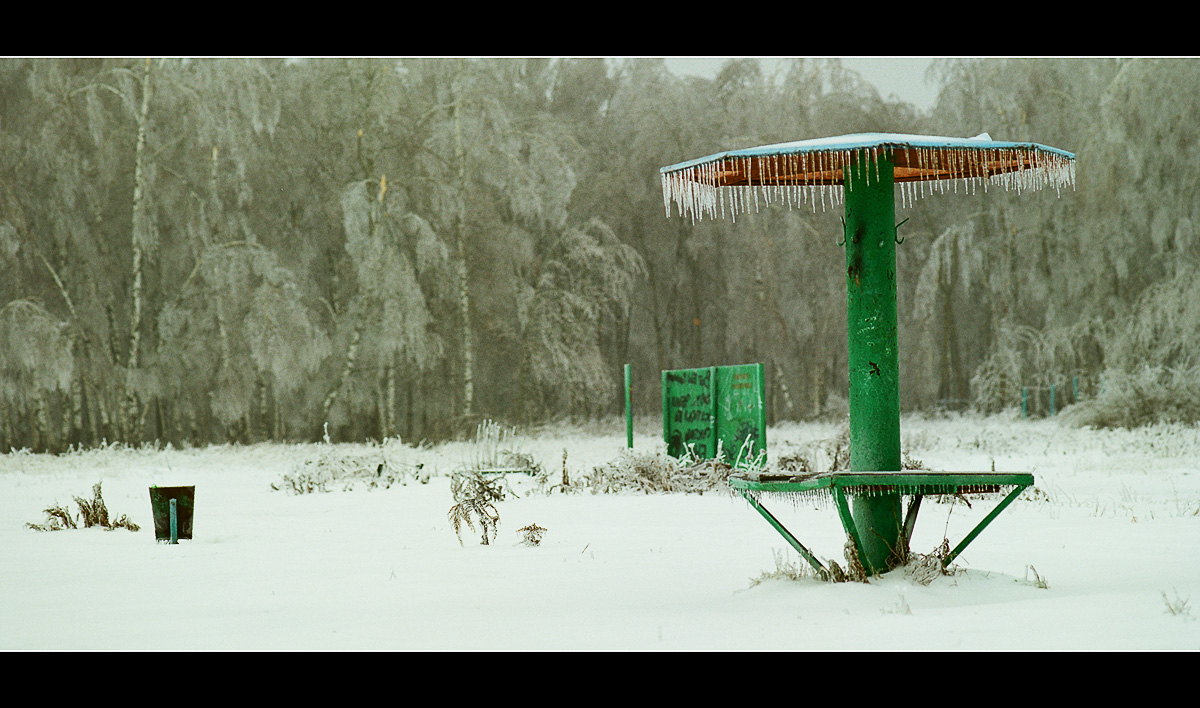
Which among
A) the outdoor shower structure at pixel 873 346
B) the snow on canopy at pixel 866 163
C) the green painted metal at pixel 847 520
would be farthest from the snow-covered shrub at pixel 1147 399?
the green painted metal at pixel 847 520

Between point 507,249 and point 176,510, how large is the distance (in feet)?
47.9

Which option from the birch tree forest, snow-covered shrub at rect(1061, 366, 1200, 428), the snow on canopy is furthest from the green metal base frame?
the birch tree forest

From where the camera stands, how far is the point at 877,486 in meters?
6.18

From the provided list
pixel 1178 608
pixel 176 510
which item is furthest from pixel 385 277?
pixel 1178 608

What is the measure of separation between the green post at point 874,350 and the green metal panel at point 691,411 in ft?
27.2

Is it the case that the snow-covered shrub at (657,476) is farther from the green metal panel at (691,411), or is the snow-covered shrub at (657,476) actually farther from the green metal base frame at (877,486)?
the green metal base frame at (877,486)

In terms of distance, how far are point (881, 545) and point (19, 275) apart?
1838cm

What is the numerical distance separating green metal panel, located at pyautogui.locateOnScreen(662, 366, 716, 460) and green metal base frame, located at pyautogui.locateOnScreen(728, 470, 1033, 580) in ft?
27.4

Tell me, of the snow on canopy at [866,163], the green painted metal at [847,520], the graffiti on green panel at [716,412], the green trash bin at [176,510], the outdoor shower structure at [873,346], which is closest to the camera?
the snow on canopy at [866,163]

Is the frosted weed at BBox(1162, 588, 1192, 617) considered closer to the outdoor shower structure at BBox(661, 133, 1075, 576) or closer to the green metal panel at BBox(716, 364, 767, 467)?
the outdoor shower structure at BBox(661, 133, 1075, 576)

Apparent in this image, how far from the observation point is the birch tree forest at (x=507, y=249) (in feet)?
67.0

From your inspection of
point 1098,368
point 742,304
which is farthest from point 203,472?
point 1098,368

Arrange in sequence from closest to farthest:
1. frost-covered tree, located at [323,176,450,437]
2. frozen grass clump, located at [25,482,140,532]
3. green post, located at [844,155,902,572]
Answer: green post, located at [844,155,902,572] < frozen grass clump, located at [25,482,140,532] < frost-covered tree, located at [323,176,450,437]

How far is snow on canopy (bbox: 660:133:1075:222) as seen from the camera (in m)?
5.88
